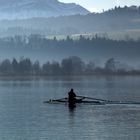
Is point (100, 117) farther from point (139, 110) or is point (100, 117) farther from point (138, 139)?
point (138, 139)

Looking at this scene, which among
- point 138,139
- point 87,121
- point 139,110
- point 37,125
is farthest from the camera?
point 139,110

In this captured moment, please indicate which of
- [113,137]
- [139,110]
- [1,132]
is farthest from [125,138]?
[139,110]

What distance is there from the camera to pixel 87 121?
82875 millimetres

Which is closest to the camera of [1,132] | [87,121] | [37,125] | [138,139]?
[138,139]

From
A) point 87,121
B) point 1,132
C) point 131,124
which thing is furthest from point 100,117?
point 1,132

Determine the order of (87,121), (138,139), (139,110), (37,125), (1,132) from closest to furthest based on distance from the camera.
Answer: (138,139) < (1,132) < (37,125) < (87,121) < (139,110)

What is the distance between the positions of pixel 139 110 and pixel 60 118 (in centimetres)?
1474

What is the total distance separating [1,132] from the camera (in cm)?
7156

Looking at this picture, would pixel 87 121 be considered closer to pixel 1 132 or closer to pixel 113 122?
pixel 113 122

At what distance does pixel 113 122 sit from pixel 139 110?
14460 millimetres

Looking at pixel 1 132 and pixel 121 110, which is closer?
pixel 1 132

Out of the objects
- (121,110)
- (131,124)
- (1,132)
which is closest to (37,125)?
(1,132)

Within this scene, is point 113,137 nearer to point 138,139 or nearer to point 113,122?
point 138,139

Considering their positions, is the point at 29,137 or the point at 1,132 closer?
the point at 29,137
